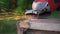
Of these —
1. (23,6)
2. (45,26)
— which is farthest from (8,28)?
(45,26)

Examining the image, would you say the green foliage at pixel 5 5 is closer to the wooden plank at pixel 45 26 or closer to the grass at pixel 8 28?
the grass at pixel 8 28

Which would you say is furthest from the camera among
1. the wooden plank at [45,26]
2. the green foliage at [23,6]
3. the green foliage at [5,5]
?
the green foliage at [5,5]

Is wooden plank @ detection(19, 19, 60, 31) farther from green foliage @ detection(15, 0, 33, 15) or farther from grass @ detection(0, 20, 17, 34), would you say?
green foliage @ detection(15, 0, 33, 15)

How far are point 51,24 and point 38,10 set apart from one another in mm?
2546

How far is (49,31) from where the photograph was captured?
1530 mm

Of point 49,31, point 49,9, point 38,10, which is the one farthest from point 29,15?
point 49,31

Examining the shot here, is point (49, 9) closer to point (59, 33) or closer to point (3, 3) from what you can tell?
point (3, 3)

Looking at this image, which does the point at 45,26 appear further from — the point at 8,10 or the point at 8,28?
the point at 8,10

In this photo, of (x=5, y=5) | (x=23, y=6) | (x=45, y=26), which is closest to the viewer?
(x=45, y=26)

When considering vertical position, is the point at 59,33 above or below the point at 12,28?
above

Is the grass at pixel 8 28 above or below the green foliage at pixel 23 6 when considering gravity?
below

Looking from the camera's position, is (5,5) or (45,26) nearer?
(45,26)

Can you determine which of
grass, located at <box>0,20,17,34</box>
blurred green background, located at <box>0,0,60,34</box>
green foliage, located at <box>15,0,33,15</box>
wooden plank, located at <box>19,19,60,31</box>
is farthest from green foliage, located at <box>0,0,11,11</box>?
wooden plank, located at <box>19,19,60,31</box>

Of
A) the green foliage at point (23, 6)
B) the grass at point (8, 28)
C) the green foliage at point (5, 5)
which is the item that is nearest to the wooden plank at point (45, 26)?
the grass at point (8, 28)
